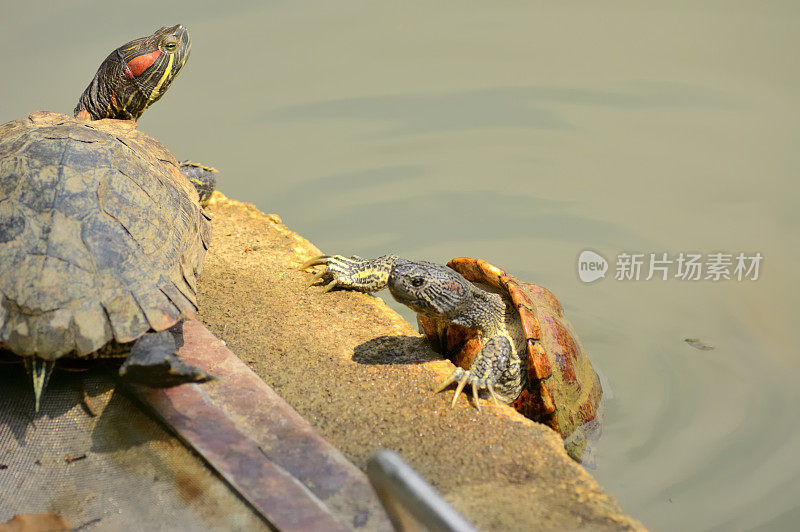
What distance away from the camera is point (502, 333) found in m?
3.71

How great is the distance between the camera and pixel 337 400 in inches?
123

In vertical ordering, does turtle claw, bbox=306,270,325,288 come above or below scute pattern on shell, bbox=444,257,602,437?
above

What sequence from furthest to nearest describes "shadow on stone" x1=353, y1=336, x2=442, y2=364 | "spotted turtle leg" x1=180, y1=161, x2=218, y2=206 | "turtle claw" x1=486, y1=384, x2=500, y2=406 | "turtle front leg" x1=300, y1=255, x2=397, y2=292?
"spotted turtle leg" x1=180, y1=161, x2=218, y2=206 < "turtle front leg" x1=300, y1=255, x2=397, y2=292 < "shadow on stone" x1=353, y1=336, x2=442, y2=364 < "turtle claw" x1=486, y1=384, x2=500, y2=406

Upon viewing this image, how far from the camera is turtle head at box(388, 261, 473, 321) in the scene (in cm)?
348

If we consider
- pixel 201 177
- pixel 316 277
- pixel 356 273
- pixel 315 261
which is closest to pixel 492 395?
pixel 356 273

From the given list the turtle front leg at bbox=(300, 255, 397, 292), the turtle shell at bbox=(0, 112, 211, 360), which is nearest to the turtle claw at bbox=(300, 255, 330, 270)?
the turtle front leg at bbox=(300, 255, 397, 292)

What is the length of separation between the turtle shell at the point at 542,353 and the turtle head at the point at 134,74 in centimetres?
220

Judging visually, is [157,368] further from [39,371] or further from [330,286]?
[330,286]

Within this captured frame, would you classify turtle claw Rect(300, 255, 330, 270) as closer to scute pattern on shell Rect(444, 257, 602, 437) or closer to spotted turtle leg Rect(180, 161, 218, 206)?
scute pattern on shell Rect(444, 257, 602, 437)

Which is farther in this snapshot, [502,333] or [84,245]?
[502,333]

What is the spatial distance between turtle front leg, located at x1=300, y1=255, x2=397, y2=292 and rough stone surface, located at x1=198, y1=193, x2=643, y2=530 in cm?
7

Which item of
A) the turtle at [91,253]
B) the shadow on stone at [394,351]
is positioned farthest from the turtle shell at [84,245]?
the shadow on stone at [394,351]

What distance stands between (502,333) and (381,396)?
856mm

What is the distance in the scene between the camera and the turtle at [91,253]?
107 inches
